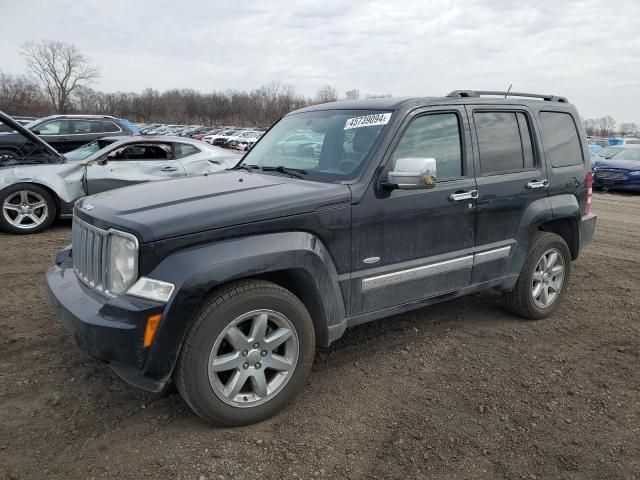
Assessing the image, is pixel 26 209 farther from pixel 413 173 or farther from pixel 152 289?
pixel 413 173

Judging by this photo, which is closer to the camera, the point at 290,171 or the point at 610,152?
the point at 290,171

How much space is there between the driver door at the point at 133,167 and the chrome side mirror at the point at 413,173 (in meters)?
5.64

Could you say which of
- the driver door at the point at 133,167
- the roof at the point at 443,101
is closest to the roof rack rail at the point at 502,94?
the roof at the point at 443,101

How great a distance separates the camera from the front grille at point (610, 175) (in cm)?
1476

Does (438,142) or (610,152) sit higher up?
(610,152)

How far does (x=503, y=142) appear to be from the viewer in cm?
419

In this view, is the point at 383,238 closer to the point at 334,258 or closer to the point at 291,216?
the point at 334,258

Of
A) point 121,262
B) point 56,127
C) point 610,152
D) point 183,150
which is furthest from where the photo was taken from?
point 610,152

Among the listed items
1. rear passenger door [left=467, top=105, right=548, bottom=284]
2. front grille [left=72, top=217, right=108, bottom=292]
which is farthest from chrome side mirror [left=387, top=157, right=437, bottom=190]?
front grille [left=72, top=217, right=108, bottom=292]

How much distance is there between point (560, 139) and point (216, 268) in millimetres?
3651

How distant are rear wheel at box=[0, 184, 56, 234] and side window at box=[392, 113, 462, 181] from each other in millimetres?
6257

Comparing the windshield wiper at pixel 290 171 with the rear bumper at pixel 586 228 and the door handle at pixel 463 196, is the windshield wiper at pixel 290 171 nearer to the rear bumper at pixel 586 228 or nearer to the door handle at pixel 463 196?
the door handle at pixel 463 196

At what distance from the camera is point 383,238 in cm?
339

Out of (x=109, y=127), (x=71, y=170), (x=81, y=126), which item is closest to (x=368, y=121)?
(x=71, y=170)
